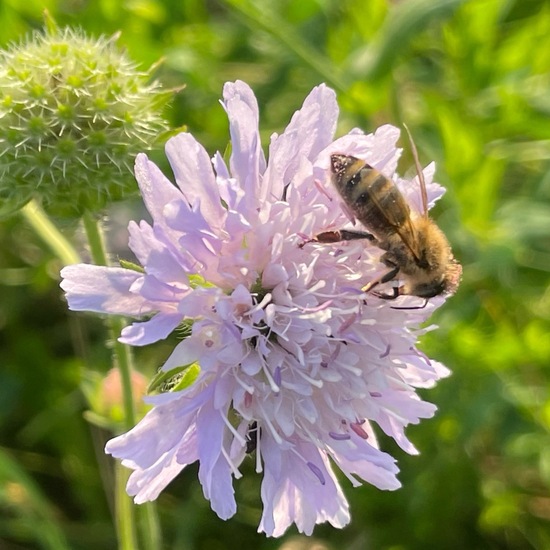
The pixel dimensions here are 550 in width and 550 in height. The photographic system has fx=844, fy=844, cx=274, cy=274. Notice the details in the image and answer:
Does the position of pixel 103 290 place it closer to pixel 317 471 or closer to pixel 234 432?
pixel 234 432

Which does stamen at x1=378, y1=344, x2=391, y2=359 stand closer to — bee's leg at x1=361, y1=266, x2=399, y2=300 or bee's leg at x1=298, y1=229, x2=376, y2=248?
bee's leg at x1=361, y1=266, x2=399, y2=300

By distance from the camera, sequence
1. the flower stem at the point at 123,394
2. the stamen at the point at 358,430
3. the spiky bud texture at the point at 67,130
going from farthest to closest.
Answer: the flower stem at the point at 123,394 → the spiky bud texture at the point at 67,130 → the stamen at the point at 358,430

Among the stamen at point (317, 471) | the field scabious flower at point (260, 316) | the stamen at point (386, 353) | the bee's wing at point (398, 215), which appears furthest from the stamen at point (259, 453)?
the bee's wing at point (398, 215)

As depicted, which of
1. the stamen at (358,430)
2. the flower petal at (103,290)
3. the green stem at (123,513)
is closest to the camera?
the flower petal at (103,290)

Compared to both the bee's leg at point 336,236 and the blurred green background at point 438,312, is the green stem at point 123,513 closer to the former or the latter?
the blurred green background at point 438,312

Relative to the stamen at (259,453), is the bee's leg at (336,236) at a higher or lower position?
higher

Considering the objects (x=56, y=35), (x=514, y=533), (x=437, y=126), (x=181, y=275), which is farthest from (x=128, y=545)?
(x=437, y=126)

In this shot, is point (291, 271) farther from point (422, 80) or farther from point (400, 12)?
point (422, 80)

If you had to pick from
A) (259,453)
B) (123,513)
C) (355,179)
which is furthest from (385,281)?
(123,513)
